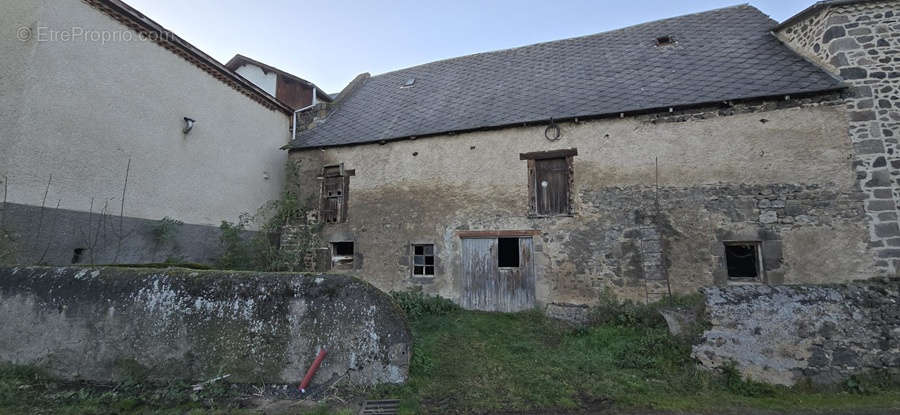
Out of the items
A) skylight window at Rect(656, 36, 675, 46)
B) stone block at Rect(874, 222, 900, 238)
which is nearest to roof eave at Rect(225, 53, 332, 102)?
skylight window at Rect(656, 36, 675, 46)

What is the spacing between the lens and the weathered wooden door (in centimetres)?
829

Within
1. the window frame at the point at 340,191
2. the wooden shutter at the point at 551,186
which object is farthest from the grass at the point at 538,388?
the window frame at the point at 340,191

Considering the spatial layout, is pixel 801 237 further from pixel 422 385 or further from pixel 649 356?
pixel 422 385

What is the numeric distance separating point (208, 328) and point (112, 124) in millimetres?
5487

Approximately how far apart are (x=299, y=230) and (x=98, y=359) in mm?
6035

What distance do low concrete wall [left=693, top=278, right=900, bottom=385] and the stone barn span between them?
2281 mm

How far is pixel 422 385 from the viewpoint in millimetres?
4445

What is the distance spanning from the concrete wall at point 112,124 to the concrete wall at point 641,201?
11.6 feet

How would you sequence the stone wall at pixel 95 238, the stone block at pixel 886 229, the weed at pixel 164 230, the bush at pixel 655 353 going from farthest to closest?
1. the weed at pixel 164 230
2. the stone block at pixel 886 229
3. the stone wall at pixel 95 238
4. the bush at pixel 655 353

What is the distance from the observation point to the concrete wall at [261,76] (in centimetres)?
1269

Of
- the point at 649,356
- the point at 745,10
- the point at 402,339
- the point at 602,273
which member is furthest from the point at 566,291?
the point at 745,10

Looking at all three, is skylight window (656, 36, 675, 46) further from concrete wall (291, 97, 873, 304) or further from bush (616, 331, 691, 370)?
bush (616, 331, 691, 370)

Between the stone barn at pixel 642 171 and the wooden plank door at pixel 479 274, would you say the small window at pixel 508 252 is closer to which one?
the stone barn at pixel 642 171

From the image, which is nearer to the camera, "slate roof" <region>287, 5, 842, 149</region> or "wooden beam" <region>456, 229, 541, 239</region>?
"slate roof" <region>287, 5, 842, 149</region>
